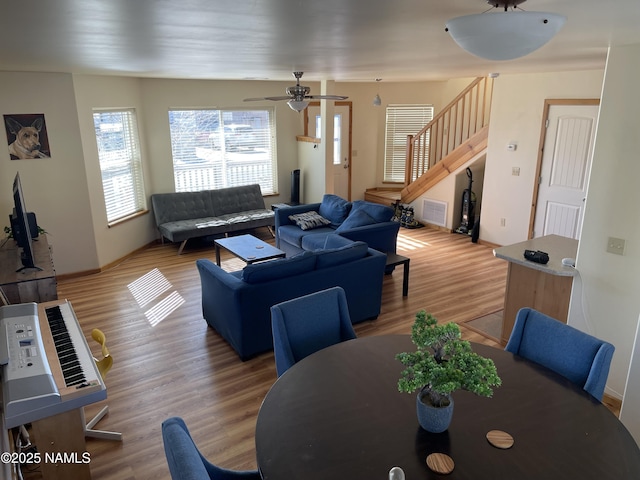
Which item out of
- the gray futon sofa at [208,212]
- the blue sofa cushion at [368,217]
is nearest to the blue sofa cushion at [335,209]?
the blue sofa cushion at [368,217]

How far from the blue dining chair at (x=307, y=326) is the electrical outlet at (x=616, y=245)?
78.7 inches

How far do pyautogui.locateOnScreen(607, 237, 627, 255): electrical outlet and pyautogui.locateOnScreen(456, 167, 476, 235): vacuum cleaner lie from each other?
13.7ft

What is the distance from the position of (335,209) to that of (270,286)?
9.05 feet

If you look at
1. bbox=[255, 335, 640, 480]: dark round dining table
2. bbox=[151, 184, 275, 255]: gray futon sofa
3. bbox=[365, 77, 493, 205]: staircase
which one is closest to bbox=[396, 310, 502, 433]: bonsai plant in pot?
bbox=[255, 335, 640, 480]: dark round dining table

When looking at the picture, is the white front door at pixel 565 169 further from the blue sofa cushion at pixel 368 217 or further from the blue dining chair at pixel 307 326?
the blue dining chair at pixel 307 326

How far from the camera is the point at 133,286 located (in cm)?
559

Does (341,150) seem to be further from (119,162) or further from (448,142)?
(119,162)

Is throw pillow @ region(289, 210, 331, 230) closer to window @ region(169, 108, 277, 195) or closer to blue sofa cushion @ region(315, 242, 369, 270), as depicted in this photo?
blue sofa cushion @ region(315, 242, 369, 270)

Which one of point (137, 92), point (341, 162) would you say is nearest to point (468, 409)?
point (137, 92)

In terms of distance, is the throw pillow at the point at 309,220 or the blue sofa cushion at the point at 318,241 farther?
the throw pillow at the point at 309,220

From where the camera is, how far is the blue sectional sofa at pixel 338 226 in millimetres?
5531

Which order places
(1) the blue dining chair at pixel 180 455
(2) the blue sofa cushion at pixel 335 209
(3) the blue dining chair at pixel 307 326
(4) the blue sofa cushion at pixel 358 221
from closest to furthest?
(1) the blue dining chair at pixel 180 455 < (3) the blue dining chair at pixel 307 326 < (4) the blue sofa cushion at pixel 358 221 < (2) the blue sofa cushion at pixel 335 209

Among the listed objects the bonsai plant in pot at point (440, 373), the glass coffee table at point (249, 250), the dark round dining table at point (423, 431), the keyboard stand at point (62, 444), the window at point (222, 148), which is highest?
the window at point (222, 148)

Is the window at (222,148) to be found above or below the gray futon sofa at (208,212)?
above
